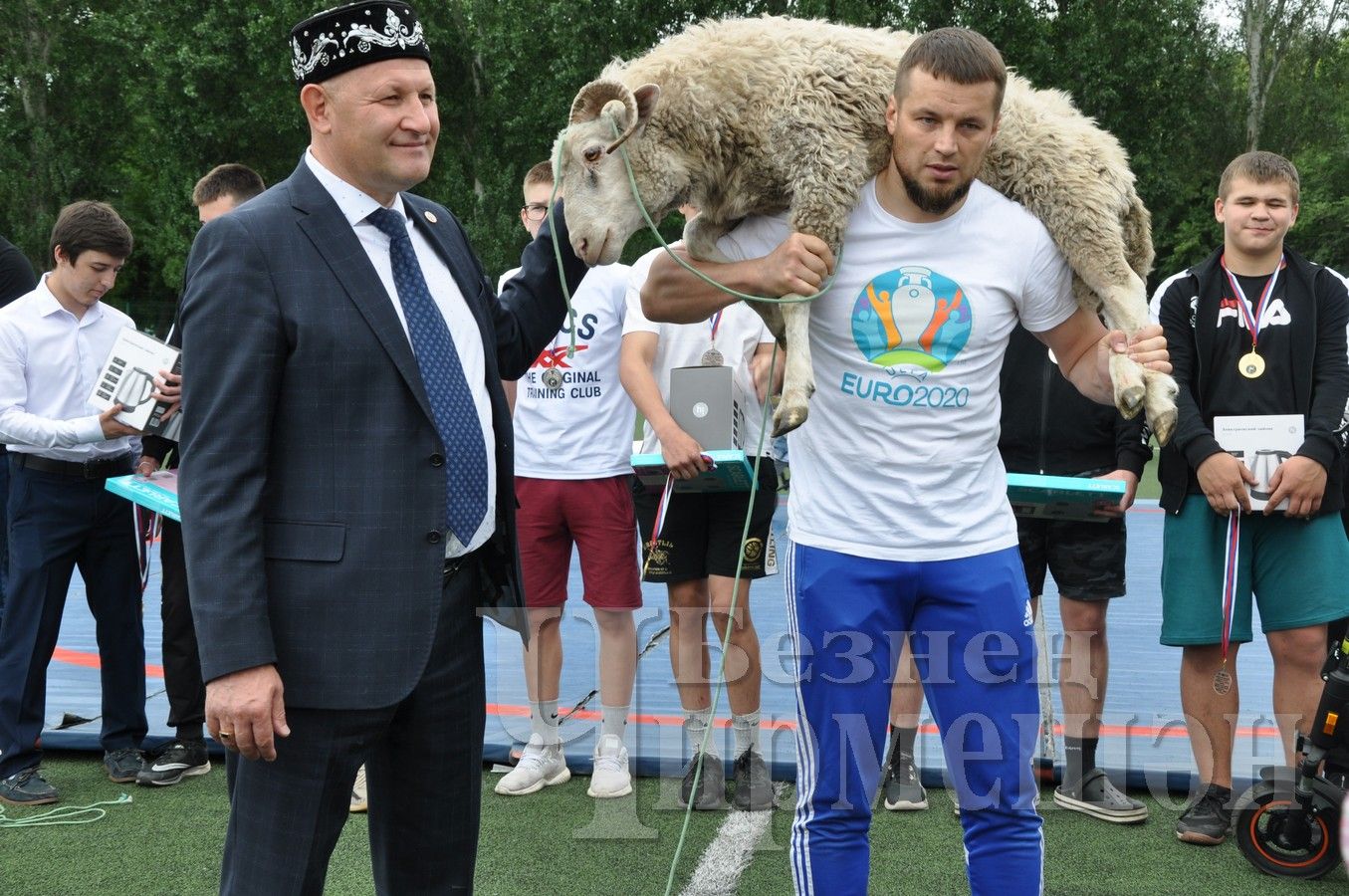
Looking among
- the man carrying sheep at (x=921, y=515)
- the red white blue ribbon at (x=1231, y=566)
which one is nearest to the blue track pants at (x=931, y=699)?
the man carrying sheep at (x=921, y=515)

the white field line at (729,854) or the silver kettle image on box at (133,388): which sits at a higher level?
the silver kettle image on box at (133,388)

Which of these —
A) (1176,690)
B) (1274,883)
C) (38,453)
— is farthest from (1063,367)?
(38,453)

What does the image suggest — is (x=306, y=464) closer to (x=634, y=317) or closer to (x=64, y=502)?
(x=634, y=317)

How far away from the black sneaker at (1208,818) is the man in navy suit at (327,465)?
2.98 meters

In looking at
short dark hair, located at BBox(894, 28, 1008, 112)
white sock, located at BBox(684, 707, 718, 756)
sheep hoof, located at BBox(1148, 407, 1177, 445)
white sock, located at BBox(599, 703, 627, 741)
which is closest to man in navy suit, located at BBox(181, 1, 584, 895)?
short dark hair, located at BBox(894, 28, 1008, 112)

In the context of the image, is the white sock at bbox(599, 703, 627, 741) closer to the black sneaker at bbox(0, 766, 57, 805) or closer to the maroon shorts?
the maroon shorts

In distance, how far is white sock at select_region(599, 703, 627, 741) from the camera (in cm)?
503

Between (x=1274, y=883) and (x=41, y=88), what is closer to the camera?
(x=1274, y=883)

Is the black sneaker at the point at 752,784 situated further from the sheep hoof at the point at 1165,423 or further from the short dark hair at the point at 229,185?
the short dark hair at the point at 229,185

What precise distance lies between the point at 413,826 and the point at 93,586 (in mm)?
3131

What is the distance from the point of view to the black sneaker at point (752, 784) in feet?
15.6

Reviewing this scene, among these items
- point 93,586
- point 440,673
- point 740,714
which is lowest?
point 740,714

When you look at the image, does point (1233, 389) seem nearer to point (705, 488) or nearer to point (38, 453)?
point (705, 488)

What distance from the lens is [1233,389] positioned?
4.39 metres
